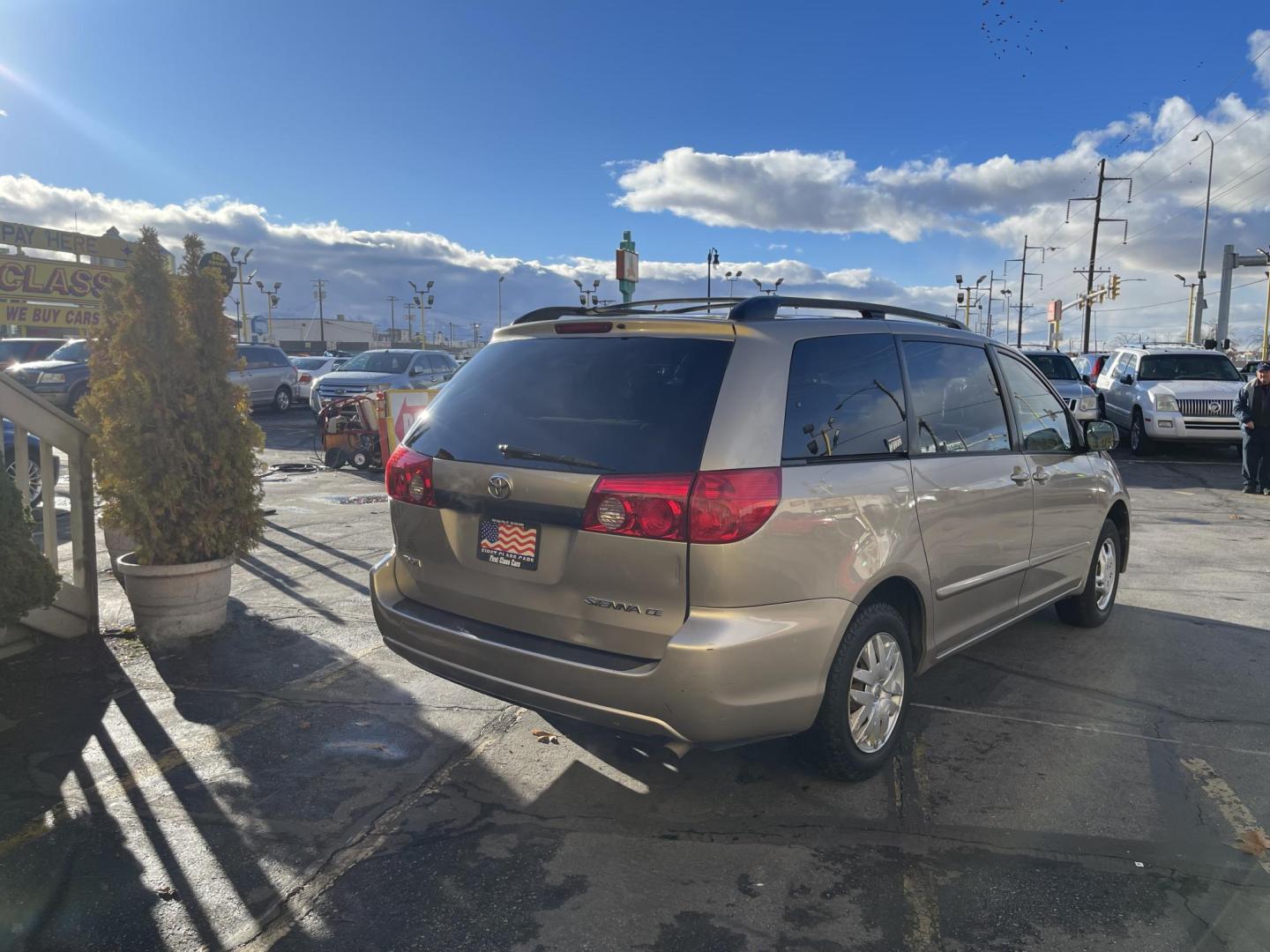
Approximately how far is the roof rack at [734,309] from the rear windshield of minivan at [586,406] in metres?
0.22

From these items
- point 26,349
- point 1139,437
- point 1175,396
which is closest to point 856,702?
point 1175,396

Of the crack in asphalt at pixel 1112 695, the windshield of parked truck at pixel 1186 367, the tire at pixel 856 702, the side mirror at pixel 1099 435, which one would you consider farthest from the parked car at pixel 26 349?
the windshield of parked truck at pixel 1186 367

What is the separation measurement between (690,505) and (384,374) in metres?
16.4

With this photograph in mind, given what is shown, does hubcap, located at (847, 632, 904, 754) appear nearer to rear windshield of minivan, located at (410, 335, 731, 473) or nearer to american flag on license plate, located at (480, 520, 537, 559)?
rear windshield of minivan, located at (410, 335, 731, 473)

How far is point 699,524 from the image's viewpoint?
2938 millimetres

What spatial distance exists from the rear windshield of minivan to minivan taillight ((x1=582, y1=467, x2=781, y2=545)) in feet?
0.22

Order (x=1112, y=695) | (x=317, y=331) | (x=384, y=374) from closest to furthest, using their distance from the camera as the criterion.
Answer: (x=1112, y=695) → (x=384, y=374) → (x=317, y=331)

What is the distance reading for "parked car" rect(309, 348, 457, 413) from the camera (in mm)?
17703

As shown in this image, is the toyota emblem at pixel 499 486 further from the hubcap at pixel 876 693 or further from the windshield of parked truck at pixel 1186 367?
the windshield of parked truck at pixel 1186 367

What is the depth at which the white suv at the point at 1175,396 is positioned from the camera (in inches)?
586

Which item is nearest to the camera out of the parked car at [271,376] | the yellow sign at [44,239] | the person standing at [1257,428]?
the person standing at [1257,428]

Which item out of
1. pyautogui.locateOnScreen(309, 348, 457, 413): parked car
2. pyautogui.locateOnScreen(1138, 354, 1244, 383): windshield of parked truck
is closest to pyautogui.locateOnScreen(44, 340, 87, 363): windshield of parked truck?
pyautogui.locateOnScreen(309, 348, 457, 413): parked car

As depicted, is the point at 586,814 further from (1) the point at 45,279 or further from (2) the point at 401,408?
(1) the point at 45,279

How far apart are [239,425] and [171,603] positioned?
111 cm
